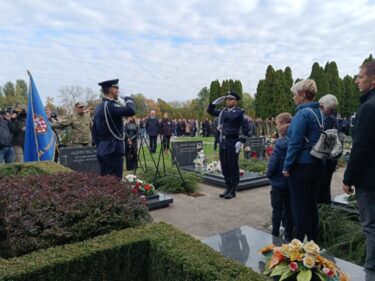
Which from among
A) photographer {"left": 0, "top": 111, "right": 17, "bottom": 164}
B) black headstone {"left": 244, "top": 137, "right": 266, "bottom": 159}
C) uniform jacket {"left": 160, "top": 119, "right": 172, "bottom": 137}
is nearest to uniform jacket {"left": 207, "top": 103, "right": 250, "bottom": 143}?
black headstone {"left": 244, "top": 137, "right": 266, "bottom": 159}

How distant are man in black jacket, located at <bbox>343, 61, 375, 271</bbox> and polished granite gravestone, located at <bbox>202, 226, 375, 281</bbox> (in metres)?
0.22

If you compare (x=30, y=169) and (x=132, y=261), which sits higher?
(x=30, y=169)

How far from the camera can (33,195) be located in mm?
3271

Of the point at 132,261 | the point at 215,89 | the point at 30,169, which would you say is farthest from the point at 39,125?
the point at 215,89

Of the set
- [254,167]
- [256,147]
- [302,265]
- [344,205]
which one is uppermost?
[256,147]

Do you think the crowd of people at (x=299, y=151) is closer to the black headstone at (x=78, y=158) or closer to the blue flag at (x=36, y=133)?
the black headstone at (x=78, y=158)

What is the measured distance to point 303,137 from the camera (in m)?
3.53

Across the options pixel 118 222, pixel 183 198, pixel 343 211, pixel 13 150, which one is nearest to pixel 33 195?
pixel 118 222

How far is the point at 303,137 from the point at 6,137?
25.1 feet

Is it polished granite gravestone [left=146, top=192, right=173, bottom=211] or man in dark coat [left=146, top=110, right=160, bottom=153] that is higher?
man in dark coat [left=146, top=110, right=160, bottom=153]

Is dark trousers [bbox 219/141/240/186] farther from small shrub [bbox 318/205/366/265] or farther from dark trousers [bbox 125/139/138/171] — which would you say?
dark trousers [bbox 125/139/138/171]

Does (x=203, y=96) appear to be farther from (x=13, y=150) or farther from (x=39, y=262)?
(x=39, y=262)

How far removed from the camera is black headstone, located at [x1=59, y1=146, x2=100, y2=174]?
738cm

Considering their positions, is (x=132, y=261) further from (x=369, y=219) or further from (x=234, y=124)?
(x=234, y=124)
